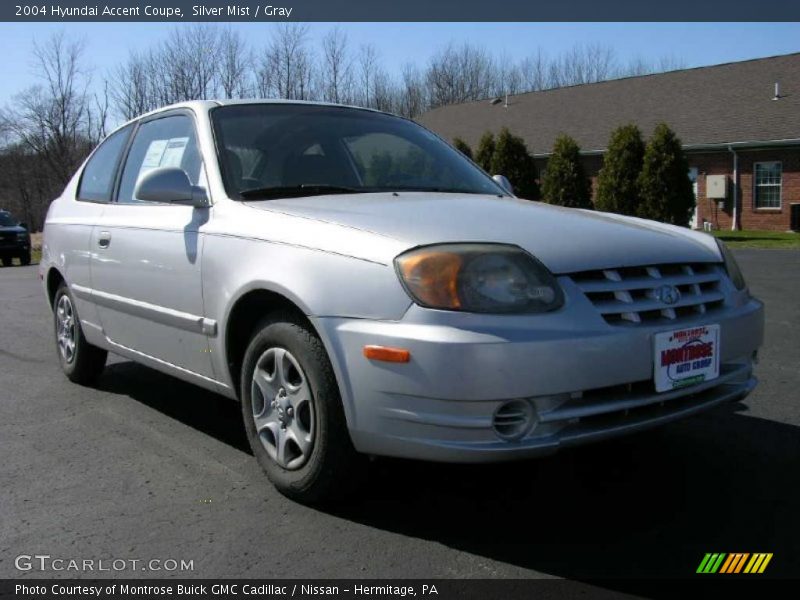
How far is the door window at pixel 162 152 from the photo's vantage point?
4118 mm

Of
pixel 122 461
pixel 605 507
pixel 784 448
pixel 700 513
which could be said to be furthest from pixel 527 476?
pixel 122 461

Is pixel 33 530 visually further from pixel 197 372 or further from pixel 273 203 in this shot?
pixel 273 203

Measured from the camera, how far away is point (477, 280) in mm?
2771

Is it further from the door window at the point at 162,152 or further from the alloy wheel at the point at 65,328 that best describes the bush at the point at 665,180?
the door window at the point at 162,152

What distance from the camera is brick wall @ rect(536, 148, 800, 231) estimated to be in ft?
84.8

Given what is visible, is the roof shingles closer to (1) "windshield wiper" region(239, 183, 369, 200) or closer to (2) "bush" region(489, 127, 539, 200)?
(2) "bush" region(489, 127, 539, 200)

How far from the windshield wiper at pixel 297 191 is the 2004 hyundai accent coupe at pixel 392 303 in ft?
0.04

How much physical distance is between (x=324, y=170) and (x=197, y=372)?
1170mm

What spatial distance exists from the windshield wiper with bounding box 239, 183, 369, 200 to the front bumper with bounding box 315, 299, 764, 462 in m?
1.04

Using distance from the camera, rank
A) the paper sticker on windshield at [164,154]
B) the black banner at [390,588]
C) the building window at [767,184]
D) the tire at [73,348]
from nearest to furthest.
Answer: the black banner at [390,588] < the paper sticker on windshield at [164,154] < the tire at [73,348] < the building window at [767,184]

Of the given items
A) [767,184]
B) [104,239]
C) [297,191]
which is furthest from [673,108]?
[297,191]

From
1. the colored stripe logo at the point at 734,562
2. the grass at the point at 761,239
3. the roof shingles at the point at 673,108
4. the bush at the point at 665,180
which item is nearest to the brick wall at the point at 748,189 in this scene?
the roof shingles at the point at 673,108

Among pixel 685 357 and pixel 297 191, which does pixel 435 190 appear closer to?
pixel 297 191

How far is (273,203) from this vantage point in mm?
3574
